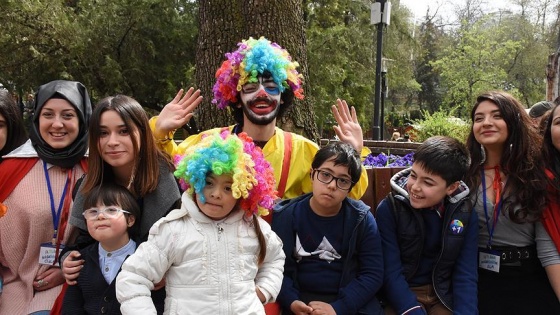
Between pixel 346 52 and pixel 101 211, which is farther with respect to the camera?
pixel 346 52

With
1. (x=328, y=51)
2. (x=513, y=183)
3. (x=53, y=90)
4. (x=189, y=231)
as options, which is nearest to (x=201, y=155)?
(x=189, y=231)

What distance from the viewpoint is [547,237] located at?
2.89 m

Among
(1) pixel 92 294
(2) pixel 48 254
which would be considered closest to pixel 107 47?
(2) pixel 48 254

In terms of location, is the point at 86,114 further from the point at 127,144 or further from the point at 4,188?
the point at 4,188

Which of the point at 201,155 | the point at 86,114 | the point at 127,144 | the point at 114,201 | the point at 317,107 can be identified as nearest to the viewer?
the point at 201,155

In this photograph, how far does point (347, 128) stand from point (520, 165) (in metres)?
1.09

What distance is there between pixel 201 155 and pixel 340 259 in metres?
1.06

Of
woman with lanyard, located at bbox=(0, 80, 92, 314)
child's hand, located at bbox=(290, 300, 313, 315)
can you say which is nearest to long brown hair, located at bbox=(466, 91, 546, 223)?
child's hand, located at bbox=(290, 300, 313, 315)

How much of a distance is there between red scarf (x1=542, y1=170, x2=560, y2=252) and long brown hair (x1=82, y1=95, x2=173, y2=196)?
237 cm

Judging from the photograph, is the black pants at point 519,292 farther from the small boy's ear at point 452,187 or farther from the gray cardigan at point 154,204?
the gray cardigan at point 154,204

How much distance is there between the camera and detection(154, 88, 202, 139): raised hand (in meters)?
3.00

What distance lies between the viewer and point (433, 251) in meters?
2.87

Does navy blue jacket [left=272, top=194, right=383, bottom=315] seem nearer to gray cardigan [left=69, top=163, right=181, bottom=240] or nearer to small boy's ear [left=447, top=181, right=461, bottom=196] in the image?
small boy's ear [left=447, top=181, right=461, bottom=196]

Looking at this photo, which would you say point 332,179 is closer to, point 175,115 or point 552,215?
point 175,115
